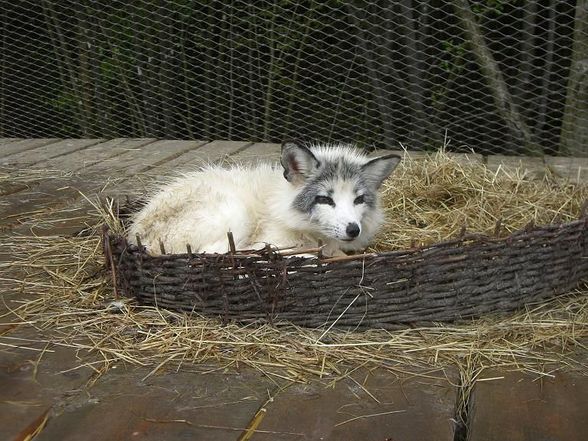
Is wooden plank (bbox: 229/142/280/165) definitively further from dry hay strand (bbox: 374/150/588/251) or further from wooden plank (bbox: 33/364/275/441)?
wooden plank (bbox: 33/364/275/441)

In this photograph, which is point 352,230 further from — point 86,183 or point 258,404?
point 86,183

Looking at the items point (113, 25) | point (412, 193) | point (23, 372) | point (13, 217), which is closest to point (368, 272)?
point (23, 372)

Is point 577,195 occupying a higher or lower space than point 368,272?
lower

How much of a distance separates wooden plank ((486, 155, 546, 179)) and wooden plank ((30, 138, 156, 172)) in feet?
6.65

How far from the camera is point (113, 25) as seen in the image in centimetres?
618

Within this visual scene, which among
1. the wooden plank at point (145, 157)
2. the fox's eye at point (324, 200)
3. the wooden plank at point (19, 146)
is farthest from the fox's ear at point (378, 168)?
the wooden plank at point (19, 146)

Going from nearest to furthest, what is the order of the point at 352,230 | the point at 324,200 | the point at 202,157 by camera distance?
1. the point at 352,230
2. the point at 324,200
3. the point at 202,157

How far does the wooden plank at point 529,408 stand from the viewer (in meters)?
1.62

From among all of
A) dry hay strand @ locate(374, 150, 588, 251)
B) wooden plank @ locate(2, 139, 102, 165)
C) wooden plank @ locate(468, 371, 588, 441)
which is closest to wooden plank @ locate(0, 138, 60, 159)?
wooden plank @ locate(2, 139, 102, 165)

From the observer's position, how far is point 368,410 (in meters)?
1.74

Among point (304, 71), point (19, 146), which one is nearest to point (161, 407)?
point (19, 146)

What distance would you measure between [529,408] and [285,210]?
1176mm

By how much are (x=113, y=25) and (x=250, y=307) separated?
4539 millimetres

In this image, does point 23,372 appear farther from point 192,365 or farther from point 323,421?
point 323,421
